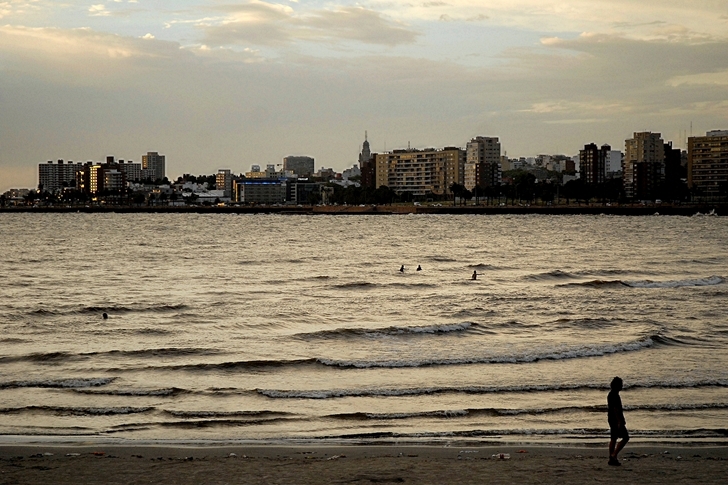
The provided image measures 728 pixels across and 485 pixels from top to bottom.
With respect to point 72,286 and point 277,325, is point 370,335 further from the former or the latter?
point 72,286

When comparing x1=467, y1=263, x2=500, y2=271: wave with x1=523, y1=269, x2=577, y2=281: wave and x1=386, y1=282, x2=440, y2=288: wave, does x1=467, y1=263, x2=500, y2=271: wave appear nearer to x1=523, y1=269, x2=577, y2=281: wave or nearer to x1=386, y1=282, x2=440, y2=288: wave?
x1=523, y1=269, x2=577, y2=281: wave

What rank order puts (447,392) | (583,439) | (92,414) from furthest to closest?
(447,392) < (92,414) < (583,439)

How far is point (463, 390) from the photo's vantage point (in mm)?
17234

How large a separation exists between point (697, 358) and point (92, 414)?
14565 millimetres

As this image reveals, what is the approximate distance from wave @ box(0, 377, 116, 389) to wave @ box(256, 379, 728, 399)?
143 inches

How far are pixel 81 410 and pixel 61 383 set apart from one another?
106 inches

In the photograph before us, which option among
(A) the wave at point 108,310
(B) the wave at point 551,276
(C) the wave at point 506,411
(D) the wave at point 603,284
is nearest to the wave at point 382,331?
(A) the wave at point 108,310

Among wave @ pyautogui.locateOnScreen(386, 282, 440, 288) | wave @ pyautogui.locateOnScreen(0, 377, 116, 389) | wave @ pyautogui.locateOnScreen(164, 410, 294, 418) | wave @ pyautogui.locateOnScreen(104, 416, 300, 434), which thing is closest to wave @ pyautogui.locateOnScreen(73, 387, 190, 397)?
wave @ pyautogui.locateOnScreen(0, 377, 116, 389)

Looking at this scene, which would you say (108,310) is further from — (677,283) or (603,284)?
(677,283)

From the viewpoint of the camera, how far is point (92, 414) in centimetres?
1519

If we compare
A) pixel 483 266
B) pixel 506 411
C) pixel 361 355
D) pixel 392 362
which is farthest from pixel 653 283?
pixel 506 411

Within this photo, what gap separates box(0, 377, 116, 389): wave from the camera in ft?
57.7

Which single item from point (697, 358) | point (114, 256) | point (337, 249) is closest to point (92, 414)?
point (697, 358)

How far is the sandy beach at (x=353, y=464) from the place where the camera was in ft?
35.1
